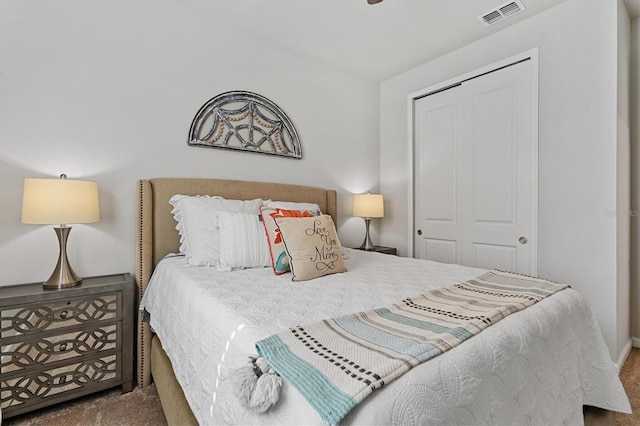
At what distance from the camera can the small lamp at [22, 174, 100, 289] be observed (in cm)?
163

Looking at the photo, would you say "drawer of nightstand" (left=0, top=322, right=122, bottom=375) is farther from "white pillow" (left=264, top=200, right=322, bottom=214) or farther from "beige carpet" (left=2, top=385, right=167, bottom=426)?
"white pillow" (left=264, top=200, right=322, bottom=214)

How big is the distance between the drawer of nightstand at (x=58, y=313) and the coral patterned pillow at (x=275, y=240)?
0.91 m

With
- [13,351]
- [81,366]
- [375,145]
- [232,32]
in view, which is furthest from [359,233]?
[13,351]

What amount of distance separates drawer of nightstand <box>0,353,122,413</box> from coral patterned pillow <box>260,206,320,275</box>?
1053 millimetres

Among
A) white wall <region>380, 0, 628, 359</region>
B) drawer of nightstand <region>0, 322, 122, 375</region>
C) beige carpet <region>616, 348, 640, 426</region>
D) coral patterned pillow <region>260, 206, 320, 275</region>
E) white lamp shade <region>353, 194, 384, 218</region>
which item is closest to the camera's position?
drawer of nightstand <region>0, 322, 122, 375</region>

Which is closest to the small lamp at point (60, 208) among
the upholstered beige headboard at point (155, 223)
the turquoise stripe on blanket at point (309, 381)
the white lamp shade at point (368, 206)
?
the upholstered beige headboard at point (155, 223)

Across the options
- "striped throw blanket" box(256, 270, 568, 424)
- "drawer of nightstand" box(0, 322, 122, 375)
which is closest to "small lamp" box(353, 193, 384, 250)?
"striped throw blanket" box(256, 270, 568, 424)

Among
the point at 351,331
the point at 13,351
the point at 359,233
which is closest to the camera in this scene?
the point at 351,331

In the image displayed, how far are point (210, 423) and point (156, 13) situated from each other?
2564 millimetres

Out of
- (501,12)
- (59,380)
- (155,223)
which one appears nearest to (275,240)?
(155,223)

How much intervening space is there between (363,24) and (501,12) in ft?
3.41

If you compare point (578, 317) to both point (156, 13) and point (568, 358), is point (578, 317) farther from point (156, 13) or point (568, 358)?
point (156, 13)

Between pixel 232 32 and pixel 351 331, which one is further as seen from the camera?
pixel 232 32

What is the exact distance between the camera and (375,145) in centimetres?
364
